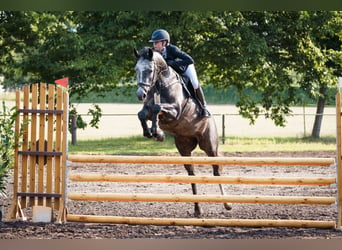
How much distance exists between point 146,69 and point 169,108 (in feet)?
1.69

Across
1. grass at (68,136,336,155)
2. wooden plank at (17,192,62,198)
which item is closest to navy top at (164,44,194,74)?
wooden plank at (17,192,62,198)

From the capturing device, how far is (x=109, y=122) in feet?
85.7

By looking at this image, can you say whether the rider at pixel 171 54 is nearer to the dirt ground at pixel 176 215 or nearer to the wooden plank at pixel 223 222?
the dirt ground at pixel 176 215

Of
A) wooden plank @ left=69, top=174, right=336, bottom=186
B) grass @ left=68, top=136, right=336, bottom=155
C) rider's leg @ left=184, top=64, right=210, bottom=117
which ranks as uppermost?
rider's leg @ left=184, top=64, right=210, bottom=117

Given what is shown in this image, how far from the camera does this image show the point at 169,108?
6.37 m

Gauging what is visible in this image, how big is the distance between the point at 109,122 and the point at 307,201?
20612mm

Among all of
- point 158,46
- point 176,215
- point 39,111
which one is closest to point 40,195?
point 39,111

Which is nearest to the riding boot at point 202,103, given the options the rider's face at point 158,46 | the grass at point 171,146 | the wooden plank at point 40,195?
the rider's face at point 158,46

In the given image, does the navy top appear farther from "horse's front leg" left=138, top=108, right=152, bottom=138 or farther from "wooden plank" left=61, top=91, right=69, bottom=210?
"wooden plank" left=61, top=91, right=69, bottom=210

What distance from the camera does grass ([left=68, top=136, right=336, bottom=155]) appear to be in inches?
545

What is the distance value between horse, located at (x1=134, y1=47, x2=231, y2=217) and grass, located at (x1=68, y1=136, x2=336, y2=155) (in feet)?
20.4

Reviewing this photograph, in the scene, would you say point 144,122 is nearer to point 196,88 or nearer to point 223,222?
point 196,88

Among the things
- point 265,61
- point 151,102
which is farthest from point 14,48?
point 151,102

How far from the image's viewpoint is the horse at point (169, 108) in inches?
239
